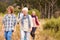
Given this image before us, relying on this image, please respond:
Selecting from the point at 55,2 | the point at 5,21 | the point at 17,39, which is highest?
the point at 55,2

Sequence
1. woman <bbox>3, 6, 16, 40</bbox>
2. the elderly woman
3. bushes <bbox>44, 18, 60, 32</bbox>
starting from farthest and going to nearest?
bushes <bbox>44, 18, 60, 32</bbox> → woman <bbox>3, 6, 16, 40</bbox> → the elderly woman

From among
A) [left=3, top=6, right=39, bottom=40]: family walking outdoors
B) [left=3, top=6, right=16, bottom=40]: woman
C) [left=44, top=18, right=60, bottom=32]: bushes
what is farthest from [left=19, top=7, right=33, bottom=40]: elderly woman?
[left=44, top=18, right=60, bottom=32]: bushes

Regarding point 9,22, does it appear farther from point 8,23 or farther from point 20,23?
point 20,23

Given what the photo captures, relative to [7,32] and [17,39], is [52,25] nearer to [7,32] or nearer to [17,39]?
[17,39]

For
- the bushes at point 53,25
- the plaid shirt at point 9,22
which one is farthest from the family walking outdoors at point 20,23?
the bushes at point 53,25

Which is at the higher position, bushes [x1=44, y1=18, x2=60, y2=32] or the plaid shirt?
the plaid shirt

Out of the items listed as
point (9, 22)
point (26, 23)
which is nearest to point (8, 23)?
point (9, 22)

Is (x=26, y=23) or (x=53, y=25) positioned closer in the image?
(x=26, y=23)

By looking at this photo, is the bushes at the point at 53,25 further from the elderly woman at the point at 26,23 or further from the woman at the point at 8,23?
the elderly woman at the point at 26,23

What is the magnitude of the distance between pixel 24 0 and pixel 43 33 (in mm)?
23213

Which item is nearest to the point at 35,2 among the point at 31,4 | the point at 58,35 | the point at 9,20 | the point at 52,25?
the point at 31,4

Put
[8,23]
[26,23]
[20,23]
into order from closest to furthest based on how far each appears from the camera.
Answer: [26,23], [20,23], [8,23]

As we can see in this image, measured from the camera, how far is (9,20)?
8.84 metres

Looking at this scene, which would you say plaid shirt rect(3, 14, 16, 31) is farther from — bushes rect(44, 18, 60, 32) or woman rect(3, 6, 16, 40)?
bushes rect(44, 18, 60, 32)
